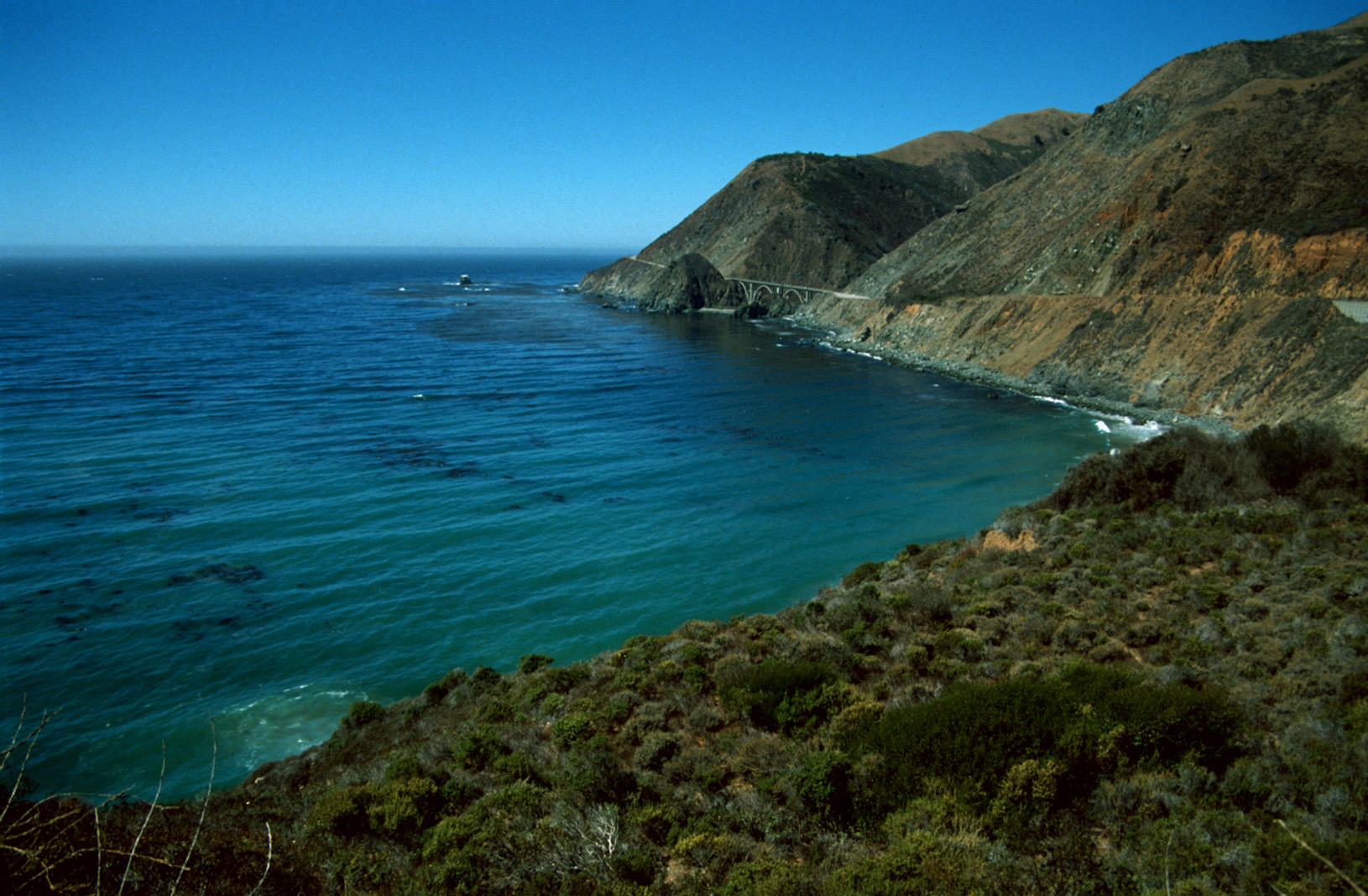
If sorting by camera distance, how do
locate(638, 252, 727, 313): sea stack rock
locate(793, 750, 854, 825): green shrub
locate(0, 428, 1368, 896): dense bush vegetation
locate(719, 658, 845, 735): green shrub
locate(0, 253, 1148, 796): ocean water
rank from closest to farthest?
locate(0, 428, 1368, 896): dense bush vegetation → locate(793, 750, 854, 825): green shrub → locate(719, 658, 845, 735): green shrub → locate(0, 253, 1148, 796): ocean water → locate(638, 252, 727, 313): sea stack rock

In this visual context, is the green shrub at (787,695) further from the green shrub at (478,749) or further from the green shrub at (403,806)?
the green shrub at (403,806)

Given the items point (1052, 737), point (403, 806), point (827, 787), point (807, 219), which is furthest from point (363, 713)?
point (807, 219)

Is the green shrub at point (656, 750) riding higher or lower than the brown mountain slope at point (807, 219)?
lower

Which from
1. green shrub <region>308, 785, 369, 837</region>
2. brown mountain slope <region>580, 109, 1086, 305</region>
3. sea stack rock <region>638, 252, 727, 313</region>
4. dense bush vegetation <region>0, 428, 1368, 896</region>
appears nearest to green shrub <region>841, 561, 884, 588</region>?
dense bush vegetation <region>0, 428, 1368, 896</region>

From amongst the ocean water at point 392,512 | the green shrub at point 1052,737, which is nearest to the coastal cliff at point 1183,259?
the ocean water at point 392,512

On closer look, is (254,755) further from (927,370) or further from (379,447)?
(927,370)

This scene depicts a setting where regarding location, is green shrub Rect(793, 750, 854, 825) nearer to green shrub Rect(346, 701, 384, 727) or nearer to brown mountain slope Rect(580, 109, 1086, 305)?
green shrub Rect(346, 701, 384, 727)
